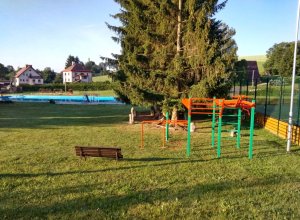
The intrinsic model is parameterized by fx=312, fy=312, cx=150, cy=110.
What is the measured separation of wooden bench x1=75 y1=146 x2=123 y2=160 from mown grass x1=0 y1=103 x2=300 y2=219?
0.23 m

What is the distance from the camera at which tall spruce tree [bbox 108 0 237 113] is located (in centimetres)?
1498

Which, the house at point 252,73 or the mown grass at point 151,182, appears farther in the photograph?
the house at point 252,73

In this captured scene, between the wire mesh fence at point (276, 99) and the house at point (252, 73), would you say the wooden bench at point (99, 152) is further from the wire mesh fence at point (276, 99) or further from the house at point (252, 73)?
the house at point (252, 73)

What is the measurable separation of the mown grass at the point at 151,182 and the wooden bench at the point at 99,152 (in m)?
0.23

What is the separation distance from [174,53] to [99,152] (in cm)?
922

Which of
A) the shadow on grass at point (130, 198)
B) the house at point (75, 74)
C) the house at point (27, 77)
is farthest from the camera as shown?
the house at point (75, 74)

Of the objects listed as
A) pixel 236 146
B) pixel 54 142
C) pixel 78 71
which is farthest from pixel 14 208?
pixel 78 71

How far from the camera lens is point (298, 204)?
5910mm

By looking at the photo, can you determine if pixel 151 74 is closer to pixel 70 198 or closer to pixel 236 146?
pixel 236 146

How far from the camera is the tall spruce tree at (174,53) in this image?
1498 cm

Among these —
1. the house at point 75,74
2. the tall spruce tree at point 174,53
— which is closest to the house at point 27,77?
the house at point 75,74

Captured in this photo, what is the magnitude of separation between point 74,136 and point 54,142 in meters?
1.53

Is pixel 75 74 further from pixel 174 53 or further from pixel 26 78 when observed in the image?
pixel 174 53

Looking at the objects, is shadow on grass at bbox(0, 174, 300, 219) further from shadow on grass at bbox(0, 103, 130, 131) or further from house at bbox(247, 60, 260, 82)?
house at bbox(247, 60, 260, 82)
